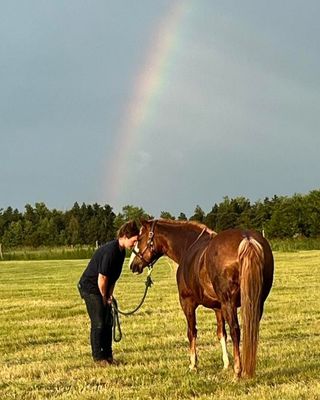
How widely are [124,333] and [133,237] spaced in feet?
13.7

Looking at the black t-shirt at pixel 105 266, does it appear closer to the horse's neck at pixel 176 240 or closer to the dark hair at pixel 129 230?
the dark hair at pixel 129 230

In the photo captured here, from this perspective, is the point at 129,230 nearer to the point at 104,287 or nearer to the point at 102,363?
the point at 104,287

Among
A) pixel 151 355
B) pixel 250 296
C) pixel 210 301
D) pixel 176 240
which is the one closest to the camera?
pixel 250 296

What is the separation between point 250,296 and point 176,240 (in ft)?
8.58

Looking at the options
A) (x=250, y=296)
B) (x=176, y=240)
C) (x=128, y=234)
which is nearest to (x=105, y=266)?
(x=128, y=234)

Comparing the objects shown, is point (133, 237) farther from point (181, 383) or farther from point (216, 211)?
point (216, 211)

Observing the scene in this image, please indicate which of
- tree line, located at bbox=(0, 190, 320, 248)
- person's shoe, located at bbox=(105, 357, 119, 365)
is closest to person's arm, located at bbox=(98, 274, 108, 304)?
person's shoe, located at bbox=(105, 357, 119, 365)

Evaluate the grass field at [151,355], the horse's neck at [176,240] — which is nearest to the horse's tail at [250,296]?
the grass field at [151,355]

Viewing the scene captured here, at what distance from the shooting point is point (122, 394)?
771 centimetres

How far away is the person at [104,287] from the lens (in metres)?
10.2

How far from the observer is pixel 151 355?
10633 millimetres

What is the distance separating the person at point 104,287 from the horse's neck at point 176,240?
0.44m

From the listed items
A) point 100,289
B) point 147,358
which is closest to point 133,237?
point 100,289

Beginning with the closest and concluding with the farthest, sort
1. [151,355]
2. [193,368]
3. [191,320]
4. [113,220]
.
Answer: [193,368], [191,320], [151,355], [113,220]
